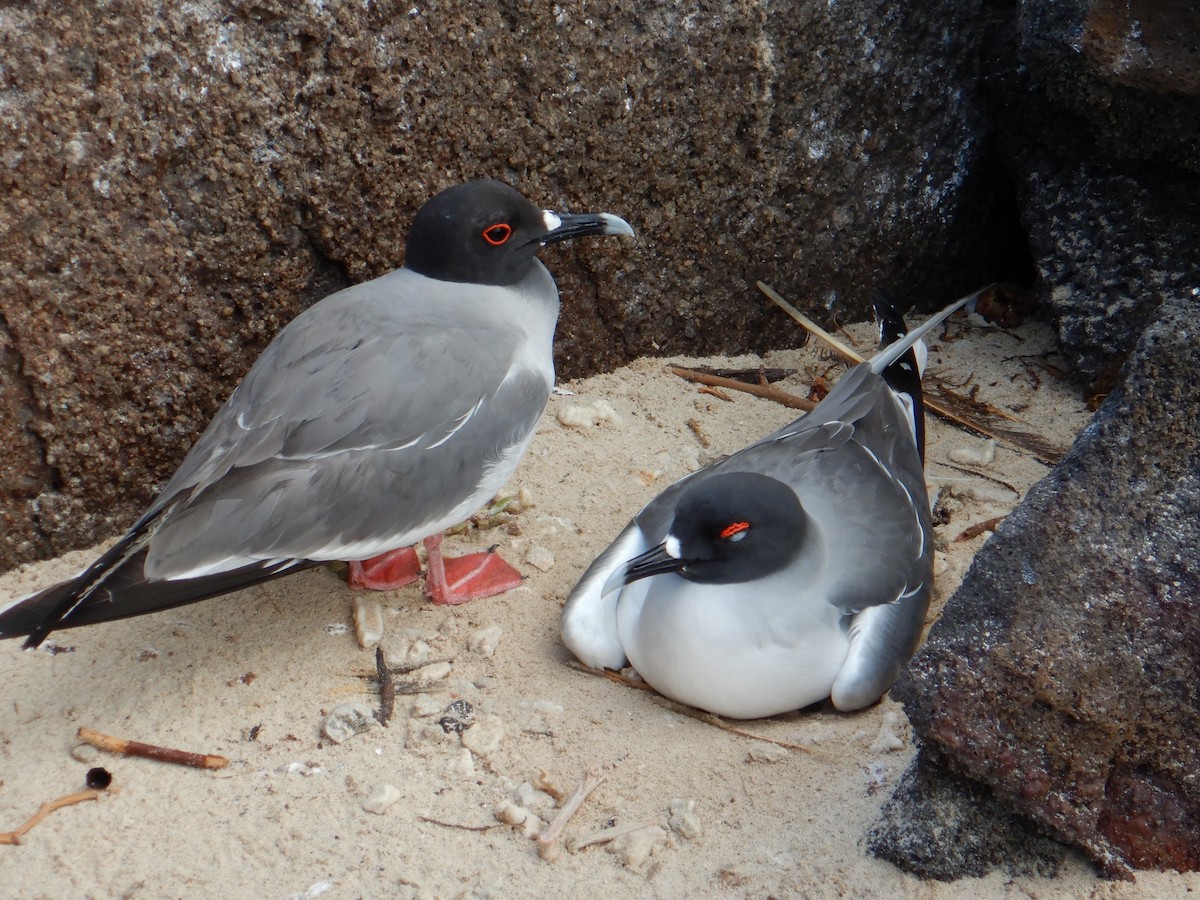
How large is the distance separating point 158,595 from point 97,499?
2.88 ft

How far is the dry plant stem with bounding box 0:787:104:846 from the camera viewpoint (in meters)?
3.01

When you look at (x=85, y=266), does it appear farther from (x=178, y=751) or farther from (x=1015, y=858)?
(x=1015, y=858)

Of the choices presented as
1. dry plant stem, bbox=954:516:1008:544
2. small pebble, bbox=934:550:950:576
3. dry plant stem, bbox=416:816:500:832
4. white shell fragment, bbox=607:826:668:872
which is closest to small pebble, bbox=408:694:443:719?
dry plant stem, bbox=416:816:500:832

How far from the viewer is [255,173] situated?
12.7 ft

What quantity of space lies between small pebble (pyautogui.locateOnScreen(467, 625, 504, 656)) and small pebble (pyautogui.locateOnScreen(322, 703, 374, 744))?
0.43 meters

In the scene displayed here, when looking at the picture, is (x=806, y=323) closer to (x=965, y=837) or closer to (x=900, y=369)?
(x=900, y=369)

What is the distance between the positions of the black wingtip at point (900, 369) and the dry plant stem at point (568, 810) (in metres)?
1.84

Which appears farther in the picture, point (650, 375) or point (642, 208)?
point (650, 375)

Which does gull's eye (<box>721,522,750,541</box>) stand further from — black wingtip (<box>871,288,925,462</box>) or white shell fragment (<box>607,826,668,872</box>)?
black wingtip (<box>871,288,925,462</box>)

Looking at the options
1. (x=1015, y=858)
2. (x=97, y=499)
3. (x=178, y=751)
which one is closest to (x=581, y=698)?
(x=178, y=751)

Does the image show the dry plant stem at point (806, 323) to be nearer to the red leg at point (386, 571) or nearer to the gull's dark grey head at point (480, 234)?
the gull's dark grey head at point (480, 234)

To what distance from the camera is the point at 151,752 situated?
3.29 meters

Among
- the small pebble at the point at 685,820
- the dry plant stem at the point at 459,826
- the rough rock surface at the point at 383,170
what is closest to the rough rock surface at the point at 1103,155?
the rough rock surface at the point at 383,170

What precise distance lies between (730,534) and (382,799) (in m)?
1.16
